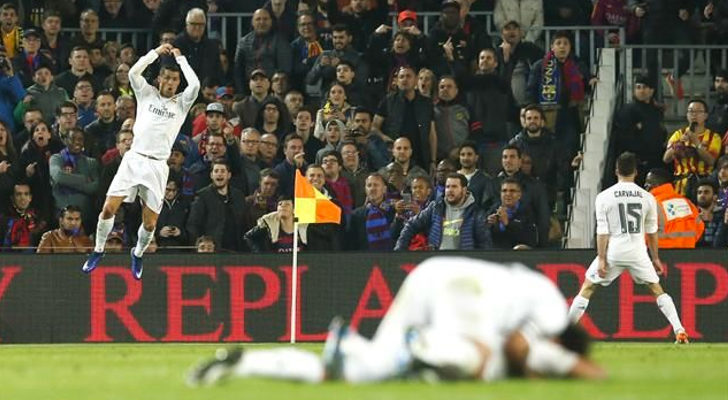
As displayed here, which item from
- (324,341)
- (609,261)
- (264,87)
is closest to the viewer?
(609,261)

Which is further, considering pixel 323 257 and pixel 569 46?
pixel 569 46

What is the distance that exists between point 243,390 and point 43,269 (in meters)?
12.3

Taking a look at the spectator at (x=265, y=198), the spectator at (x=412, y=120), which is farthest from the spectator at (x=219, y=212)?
the spectator at (x=412, y=120)

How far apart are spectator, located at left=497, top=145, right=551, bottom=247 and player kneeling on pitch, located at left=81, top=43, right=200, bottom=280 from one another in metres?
4.97

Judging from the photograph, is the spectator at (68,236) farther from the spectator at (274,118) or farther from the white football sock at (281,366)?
the white football sock at (281,366)

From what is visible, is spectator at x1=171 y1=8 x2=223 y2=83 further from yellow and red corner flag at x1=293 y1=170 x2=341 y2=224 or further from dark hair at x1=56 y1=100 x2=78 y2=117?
yellow and red corner flag at x1=293 y1=170 x2=341 y2=224

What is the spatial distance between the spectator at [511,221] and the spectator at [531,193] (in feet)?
0.40

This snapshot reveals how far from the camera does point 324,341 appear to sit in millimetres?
23234

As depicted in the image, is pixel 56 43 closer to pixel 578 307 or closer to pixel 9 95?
pixel 9 95

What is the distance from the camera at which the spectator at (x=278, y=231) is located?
940 inches

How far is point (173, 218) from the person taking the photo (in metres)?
24.6

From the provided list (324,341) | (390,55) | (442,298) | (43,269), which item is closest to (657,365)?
(442,298)

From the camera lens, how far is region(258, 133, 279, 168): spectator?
83.0 ft

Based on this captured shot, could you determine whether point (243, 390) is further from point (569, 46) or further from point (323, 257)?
point (569, 46)
